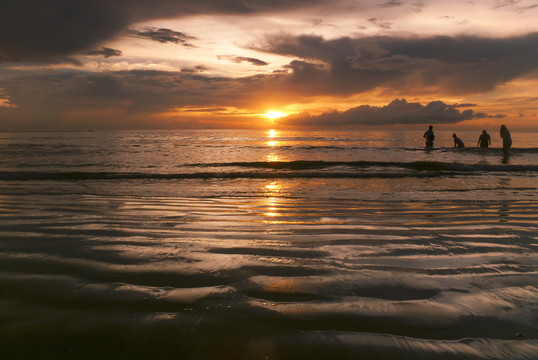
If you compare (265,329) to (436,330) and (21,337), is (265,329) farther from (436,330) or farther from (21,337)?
(21,337)

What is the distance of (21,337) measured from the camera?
76.8 inches

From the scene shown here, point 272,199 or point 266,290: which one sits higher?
point 266,290

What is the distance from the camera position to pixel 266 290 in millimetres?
2637

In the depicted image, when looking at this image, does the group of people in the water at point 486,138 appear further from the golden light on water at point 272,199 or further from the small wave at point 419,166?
the golden light on water at point 272,199

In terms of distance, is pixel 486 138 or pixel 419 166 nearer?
pixel 419 166

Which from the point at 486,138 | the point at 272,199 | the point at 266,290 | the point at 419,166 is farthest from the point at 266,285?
the point at 486,138

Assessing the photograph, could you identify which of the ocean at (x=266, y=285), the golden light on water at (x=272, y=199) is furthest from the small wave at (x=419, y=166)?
the ocean at (x=266, y=285)

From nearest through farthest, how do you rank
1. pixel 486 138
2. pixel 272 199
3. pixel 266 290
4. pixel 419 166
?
1. pixel 266 290
2. pixel 272 199
3. pixel 419 166
4. pixel 486 138

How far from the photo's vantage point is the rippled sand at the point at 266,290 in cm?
191

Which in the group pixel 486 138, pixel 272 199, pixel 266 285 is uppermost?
pixel 486 138

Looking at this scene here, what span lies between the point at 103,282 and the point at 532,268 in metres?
4.17

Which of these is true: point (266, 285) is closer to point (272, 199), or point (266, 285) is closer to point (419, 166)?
point (272, 199)

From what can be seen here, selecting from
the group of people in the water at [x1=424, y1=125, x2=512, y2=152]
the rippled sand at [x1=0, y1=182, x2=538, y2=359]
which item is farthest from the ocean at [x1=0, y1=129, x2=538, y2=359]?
the group of people in the water at [x1=424, y1=125, x2=512, y2=152]

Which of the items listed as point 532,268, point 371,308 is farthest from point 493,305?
point 532,268
